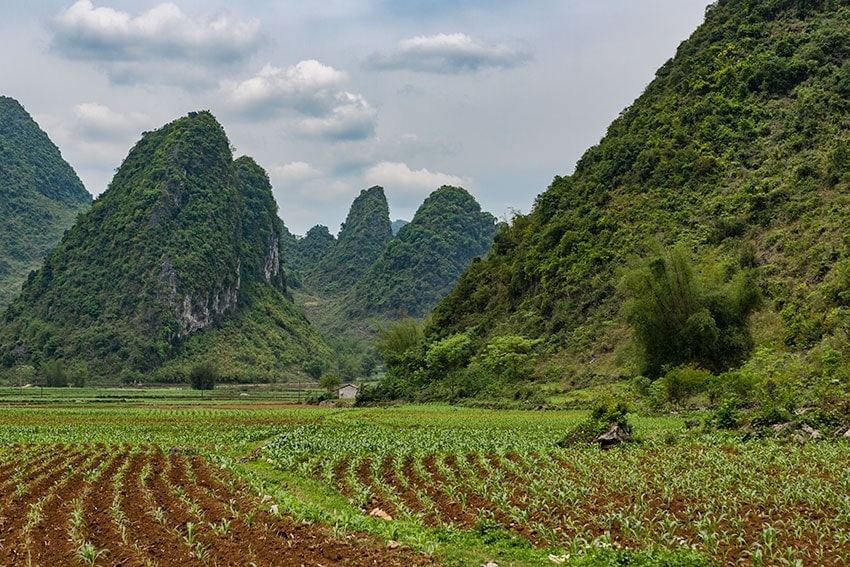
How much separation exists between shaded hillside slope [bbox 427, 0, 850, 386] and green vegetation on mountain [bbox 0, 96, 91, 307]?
12606 cm

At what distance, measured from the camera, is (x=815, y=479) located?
42.2 feet

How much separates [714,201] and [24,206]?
176 m

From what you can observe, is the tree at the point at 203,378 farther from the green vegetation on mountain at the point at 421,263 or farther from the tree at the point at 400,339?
the green vegetation on mountain at the point at 421,263

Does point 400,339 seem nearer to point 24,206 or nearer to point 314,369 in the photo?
point 314,369

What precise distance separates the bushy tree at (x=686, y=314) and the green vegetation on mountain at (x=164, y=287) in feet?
269

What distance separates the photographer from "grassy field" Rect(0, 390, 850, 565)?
877 cm

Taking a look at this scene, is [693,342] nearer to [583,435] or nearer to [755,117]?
[583,435]

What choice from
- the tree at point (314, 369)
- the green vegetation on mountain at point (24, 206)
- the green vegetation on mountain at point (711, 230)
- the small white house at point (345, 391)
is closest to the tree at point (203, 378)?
the small white house at point (345, 391)

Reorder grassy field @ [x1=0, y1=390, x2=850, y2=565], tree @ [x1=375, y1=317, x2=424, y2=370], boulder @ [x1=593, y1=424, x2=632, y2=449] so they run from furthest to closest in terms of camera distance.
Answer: tree @ [x1=375, y1=317, x2=424, y2=370]
boulder @ [x1=593, y1=424, x2=632, y2=449]
grassy field @ [x1=0, y1=390, x2=850, y2=565]

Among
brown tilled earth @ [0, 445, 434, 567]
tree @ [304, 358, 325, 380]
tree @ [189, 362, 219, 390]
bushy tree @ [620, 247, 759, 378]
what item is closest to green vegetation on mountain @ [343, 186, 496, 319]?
tree @ [304, 358, 325, 380]

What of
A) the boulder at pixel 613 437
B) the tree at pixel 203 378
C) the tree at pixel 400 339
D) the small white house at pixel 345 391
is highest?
the tree at pixel 400 339

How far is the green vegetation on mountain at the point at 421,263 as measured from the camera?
178 metres

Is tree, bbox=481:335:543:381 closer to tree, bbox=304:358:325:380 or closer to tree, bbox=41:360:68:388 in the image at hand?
tree, bbox=41:360:68:388

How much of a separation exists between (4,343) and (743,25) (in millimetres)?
111471
